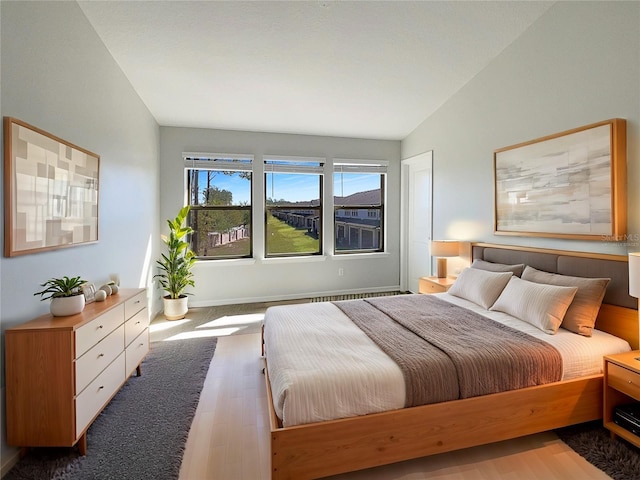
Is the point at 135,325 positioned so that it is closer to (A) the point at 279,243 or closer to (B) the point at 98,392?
(B) the point at 98,392

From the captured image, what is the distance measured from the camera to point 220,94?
3.75m

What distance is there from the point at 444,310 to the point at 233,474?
76.9 inches

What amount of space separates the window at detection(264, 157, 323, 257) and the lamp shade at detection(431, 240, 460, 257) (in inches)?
79.0

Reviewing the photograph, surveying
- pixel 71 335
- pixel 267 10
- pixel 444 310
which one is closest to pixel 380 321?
pixel 444 310

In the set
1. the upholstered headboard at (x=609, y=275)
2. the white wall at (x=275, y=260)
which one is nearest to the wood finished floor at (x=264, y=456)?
the upholstered headboard at (x=609, y=275)

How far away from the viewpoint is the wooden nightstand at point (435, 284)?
3686 millimetres

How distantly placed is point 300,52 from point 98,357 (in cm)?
301

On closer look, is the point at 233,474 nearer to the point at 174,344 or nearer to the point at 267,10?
the point at 174,344

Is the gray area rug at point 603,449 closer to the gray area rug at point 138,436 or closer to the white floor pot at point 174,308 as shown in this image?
the gray area rug at point 138,436

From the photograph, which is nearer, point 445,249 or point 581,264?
point 581,264

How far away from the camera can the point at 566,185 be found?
2.69 metres

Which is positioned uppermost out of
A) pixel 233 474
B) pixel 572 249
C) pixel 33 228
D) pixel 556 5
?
pixel 556 5

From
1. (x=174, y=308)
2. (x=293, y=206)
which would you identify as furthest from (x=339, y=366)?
(x=293, y=206)

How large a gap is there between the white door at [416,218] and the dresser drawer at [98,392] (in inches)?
159
